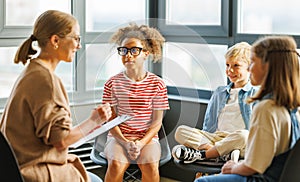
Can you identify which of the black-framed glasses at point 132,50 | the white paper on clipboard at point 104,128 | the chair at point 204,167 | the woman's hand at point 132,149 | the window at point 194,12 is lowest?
the chair at point 204,167

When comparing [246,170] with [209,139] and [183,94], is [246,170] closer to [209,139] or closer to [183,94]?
[209,139]

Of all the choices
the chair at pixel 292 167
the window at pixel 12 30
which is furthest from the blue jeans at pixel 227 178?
the window at pixel 12 30

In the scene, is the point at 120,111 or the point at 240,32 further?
the point at 240,32

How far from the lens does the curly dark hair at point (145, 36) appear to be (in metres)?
3.21

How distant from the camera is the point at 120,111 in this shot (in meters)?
3.20

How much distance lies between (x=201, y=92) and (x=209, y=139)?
953mm

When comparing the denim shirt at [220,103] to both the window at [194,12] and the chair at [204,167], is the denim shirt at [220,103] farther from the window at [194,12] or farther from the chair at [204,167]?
the window at [194,12]

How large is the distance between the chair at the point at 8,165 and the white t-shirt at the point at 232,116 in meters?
A: 1.45

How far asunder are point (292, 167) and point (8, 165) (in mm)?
1062

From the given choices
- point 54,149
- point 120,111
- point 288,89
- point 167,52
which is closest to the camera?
point 288,89

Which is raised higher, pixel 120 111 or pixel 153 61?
pixel 153 61

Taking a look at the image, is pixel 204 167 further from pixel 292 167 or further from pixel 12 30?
pixel 12 30

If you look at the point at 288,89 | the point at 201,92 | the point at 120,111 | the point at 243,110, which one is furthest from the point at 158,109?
the point at 288,89

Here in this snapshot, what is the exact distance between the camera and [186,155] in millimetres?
3160
